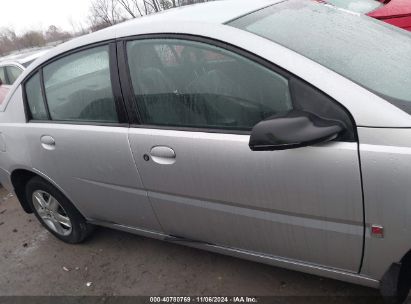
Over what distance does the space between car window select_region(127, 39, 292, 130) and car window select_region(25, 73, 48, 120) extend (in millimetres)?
939

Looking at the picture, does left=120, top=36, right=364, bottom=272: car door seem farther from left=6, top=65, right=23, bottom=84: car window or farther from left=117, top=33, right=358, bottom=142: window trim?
left=6, top=65, right=23, bottom=84: car window

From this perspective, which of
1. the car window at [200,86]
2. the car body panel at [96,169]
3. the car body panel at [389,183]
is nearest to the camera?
the car body panel at [389,183]

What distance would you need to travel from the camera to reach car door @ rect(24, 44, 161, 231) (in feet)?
7.58

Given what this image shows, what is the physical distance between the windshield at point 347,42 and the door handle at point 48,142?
1.46 meters

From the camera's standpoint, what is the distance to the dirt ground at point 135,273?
2.37 meters

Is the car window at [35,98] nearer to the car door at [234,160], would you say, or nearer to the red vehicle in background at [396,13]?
the car door at [234,160]

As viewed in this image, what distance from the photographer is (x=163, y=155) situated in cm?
208

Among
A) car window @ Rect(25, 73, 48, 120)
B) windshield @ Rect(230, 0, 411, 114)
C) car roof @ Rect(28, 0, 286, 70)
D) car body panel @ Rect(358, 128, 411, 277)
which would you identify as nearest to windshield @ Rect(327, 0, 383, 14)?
windshield @ Rect(230, 0, 411, 114)

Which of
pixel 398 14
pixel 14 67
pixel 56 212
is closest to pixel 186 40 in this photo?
pixel 56 212

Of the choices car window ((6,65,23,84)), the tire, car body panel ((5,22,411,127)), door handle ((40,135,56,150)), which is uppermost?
car body panel ((5,22,411,127))

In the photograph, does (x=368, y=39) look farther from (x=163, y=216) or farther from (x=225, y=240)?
(x=163, y=216)

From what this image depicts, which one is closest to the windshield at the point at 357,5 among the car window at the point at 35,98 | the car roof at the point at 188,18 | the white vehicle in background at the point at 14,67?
the car roof at the point at 188,18

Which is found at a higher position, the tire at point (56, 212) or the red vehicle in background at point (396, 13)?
the red vehicle in background at point (396, 13)

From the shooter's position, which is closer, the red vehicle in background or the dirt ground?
the dirt ground
